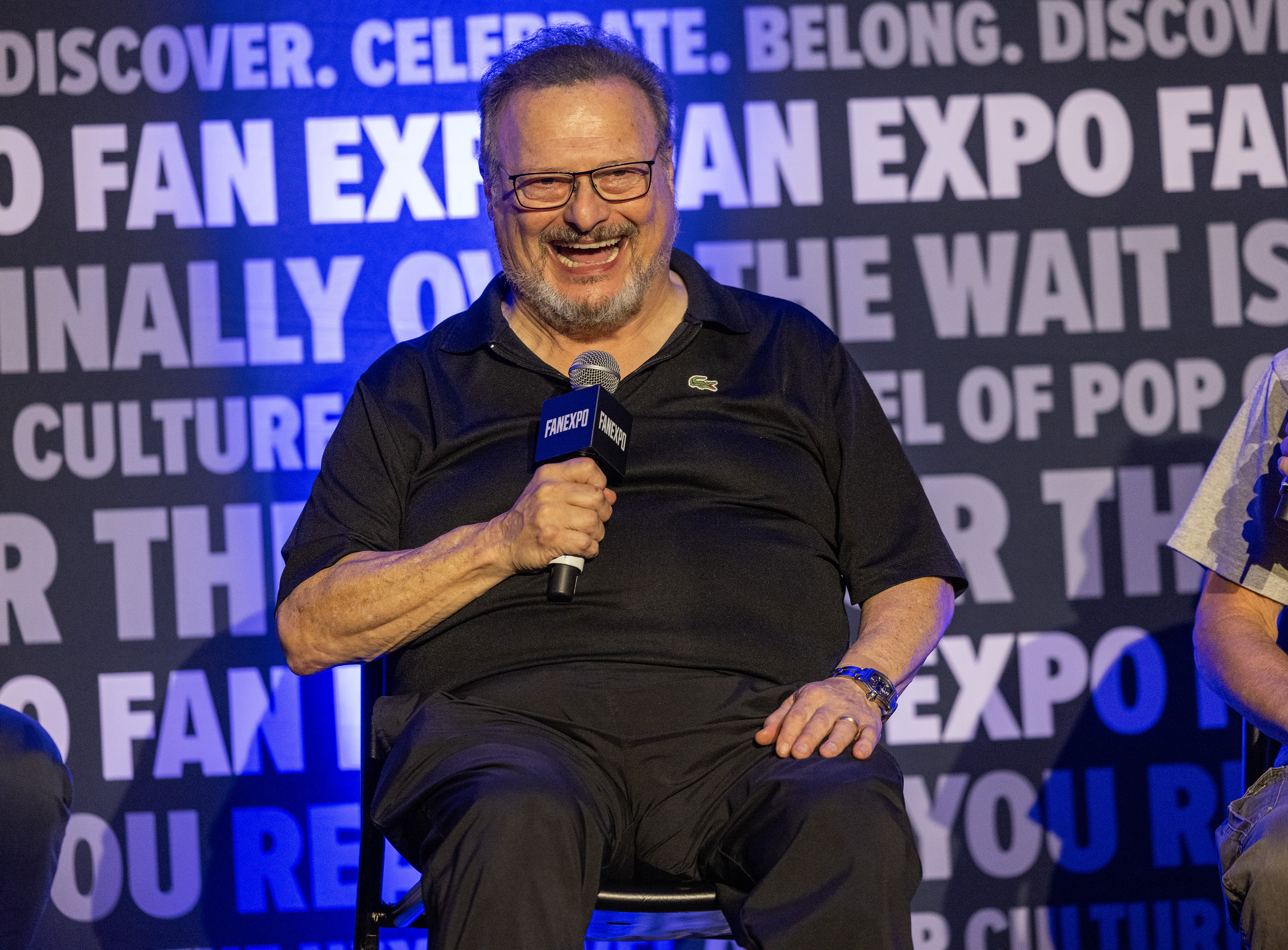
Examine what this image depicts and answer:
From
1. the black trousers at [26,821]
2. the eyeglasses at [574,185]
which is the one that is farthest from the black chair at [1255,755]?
the black trousers at [26,821]

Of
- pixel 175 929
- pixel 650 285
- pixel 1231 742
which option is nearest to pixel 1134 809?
pixel 1231 742

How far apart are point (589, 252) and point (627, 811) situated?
870 millimetres

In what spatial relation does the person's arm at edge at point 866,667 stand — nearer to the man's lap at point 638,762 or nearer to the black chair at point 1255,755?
the man's lap at point 638,762

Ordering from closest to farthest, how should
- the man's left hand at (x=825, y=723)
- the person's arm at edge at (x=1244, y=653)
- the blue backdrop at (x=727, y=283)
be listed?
the man's left hand at (x=825, y=723)
the person's arm at edge at (x=1244, y=653)
the blue backdrop at (x=727, y=283)

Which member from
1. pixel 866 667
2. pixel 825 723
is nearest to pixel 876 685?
pixel 866 667

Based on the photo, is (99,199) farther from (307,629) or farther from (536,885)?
(536,885)

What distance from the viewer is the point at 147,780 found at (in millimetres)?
2906

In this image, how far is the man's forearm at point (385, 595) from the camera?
1.82 m

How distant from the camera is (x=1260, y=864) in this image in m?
1.62

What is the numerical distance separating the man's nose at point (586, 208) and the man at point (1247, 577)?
1.00 metres

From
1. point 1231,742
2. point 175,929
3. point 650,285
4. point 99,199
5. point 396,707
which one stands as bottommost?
point 175,929

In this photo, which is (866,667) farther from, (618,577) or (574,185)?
(574,185)

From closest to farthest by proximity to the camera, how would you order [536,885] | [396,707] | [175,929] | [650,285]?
[536,885], [396,707], [650,285], [175,929]

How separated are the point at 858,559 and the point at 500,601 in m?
0.55
